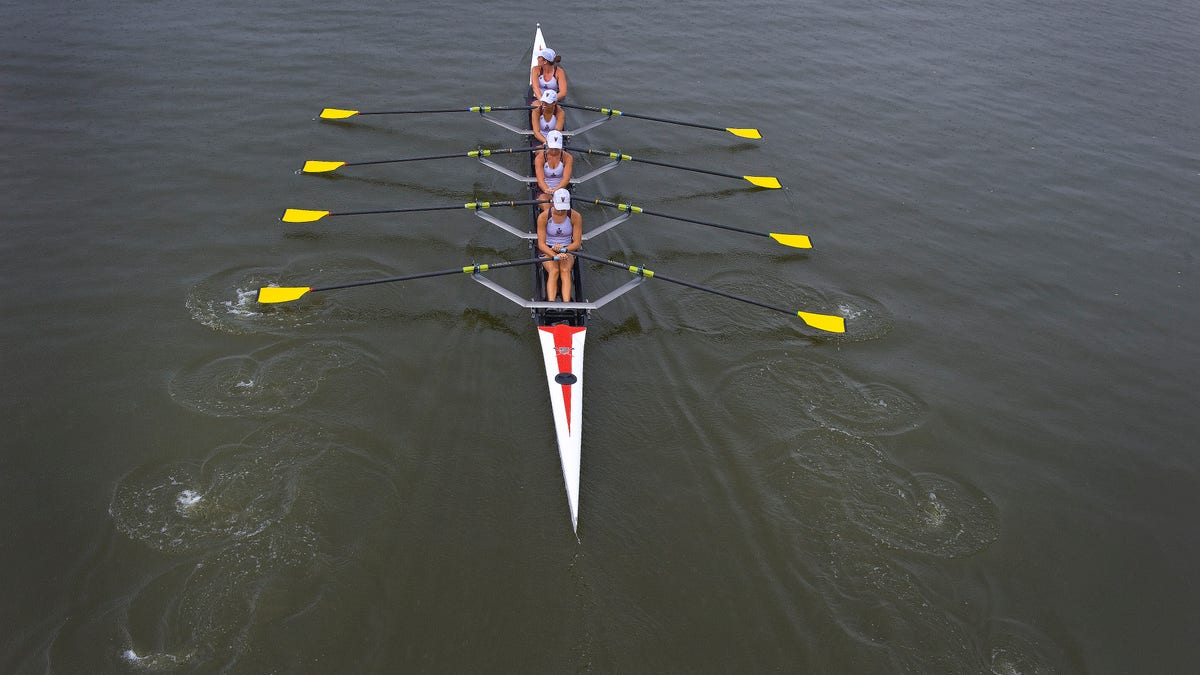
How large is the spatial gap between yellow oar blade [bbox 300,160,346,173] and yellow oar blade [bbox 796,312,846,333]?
26.1ft

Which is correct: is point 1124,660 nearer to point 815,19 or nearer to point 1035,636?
point 1035,636

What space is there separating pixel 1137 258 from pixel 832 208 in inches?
188

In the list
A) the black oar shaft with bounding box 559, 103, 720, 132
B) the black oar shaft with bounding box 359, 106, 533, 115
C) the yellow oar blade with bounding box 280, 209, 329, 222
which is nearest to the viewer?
the yellow oar blade with bounding box 280, 209, 329, 222

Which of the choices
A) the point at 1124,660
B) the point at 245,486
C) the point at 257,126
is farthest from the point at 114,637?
the point at 257,126

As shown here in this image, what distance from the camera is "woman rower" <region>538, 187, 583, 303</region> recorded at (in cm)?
903

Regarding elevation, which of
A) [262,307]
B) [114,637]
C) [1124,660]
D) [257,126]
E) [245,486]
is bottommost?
[1124,660]

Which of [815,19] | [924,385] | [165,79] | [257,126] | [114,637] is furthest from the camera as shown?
[815,19]

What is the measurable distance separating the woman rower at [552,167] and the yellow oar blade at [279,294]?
3.66 meters

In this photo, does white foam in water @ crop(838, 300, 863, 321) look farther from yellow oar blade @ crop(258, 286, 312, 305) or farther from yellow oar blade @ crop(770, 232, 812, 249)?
yellow oar blade @ crop(258, 286, 312, 305)

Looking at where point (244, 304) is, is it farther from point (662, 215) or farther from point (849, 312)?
point (849, 312)

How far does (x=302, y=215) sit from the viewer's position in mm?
10664

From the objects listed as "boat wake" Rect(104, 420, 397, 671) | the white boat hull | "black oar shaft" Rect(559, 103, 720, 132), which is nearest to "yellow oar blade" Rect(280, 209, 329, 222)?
"boat wake" Rect(104, 420, 397, 671)

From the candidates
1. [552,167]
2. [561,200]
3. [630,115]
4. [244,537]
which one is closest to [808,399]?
[561,200]

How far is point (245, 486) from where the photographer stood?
22.3 feet
